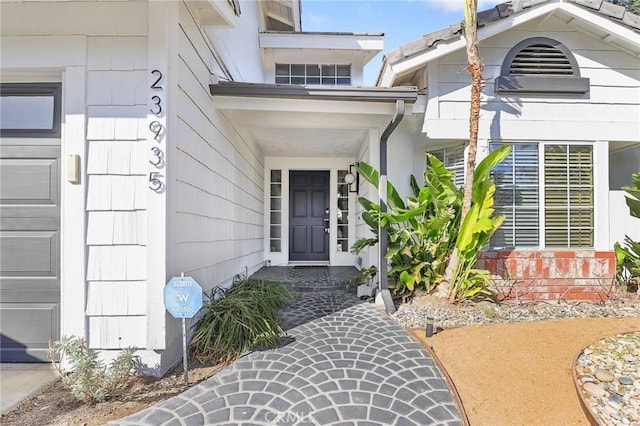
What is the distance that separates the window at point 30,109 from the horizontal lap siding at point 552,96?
4.71 m

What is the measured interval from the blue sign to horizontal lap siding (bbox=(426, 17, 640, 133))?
14.0 ft

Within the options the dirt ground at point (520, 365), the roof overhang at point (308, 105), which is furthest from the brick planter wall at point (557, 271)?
the roof overhang at point (308, 105)

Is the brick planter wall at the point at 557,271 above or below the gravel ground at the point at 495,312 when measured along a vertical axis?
above

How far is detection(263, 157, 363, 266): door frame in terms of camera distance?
23.7 feet

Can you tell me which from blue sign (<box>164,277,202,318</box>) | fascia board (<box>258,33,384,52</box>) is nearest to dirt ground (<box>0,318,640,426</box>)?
blue sign (<box>164,277,202,318</box>)

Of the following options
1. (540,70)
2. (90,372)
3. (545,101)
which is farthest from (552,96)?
(90,372)

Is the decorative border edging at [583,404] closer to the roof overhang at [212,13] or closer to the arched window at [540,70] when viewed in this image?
the arched window at [540,70]

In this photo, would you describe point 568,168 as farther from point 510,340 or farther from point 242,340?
point 242,340

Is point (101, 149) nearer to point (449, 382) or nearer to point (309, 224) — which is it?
point (449, 382)

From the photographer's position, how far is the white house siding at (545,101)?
Answer: 4762 millimetres

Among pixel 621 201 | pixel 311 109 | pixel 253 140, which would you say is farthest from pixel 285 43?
pixel 621 201

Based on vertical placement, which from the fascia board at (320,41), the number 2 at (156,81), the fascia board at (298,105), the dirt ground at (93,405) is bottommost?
the dirt ground at (93,405)

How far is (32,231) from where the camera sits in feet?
9.11

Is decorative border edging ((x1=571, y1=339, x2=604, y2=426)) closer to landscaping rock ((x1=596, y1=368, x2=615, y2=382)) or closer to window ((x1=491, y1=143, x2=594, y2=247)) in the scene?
landscaping rock ((x1=596, y1=368, x2=615, y2=382))
